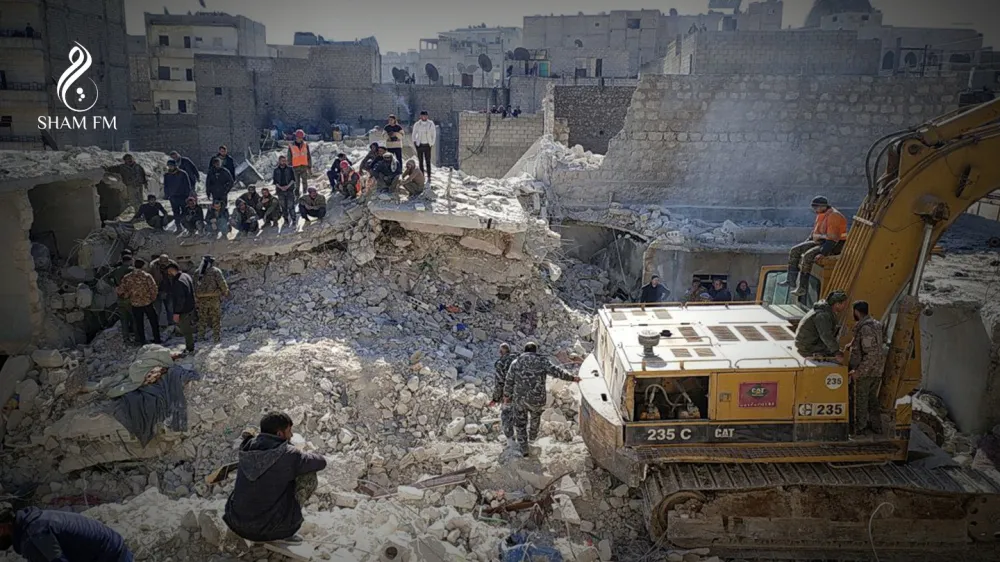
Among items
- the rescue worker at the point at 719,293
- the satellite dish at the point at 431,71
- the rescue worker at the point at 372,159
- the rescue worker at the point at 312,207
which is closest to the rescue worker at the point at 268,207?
the rescue worker at the point at 312,207

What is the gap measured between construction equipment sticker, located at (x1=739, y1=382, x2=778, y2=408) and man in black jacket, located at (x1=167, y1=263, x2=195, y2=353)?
696 cm

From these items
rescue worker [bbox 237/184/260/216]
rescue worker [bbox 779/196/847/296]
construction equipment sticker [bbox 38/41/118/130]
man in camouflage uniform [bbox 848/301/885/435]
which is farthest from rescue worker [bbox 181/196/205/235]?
construction equipment sticker [bbox 38/41/118/130]

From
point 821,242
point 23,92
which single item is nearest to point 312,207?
point 821,242

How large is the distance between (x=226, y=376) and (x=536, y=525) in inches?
174

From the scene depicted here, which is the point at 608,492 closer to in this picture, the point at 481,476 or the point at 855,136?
the point at 481,476

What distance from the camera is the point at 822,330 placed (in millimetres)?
6363

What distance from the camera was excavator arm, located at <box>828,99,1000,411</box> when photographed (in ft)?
20.9

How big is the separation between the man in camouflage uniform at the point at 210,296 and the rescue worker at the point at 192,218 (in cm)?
186

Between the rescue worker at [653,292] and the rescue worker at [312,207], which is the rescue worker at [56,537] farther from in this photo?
the rescue worker at [653,292]

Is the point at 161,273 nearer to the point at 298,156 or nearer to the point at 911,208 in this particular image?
the point at 298,156

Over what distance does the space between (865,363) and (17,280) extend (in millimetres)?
10314

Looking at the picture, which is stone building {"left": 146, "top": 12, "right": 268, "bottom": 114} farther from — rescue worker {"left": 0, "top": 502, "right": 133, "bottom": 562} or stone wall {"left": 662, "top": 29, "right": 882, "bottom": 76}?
rescue worker {"left": 0, "top": 502, "right": 133, "bottom": 562}

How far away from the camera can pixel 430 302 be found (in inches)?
438

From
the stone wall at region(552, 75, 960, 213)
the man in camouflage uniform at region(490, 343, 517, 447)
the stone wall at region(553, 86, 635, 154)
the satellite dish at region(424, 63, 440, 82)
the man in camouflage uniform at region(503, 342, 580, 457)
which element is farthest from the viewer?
the satellite dish at region(424, 63, 440, 82)
